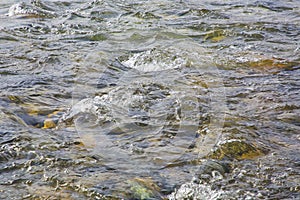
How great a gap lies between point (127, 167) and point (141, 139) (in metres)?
0.54

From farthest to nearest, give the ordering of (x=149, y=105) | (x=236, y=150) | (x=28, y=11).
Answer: (x=28, y=11) → (x=149, y=105) → (x=236, y=150)

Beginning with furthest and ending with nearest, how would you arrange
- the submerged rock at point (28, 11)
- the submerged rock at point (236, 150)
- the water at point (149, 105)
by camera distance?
the submerged rock at point (28, 11) < the submerged rock at point (236, 150) < the water at point (149, 105)

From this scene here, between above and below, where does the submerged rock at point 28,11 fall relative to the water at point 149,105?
above

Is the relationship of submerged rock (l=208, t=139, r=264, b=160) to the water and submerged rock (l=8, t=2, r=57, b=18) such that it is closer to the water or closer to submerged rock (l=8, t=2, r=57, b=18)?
the water

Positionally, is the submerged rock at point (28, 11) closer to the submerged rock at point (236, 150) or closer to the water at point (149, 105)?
the water at point (149, 105)

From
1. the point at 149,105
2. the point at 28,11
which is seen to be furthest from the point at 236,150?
the point at 28,11

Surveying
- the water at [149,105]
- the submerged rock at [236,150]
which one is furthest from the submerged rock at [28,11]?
the submerged rock at [236,150]

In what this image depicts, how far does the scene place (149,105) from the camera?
16.1 feet

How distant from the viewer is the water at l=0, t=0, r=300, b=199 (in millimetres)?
3562

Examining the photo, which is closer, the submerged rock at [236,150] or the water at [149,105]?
the water at [149,105]

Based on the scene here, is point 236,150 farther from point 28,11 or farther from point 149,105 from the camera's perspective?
point 28,11

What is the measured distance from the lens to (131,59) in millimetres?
6230

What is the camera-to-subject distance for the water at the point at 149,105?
140 inches

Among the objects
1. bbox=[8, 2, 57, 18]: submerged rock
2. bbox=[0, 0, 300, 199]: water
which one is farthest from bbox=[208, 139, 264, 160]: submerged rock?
bbox=[8, 2, 57, 18]: submerged rock
